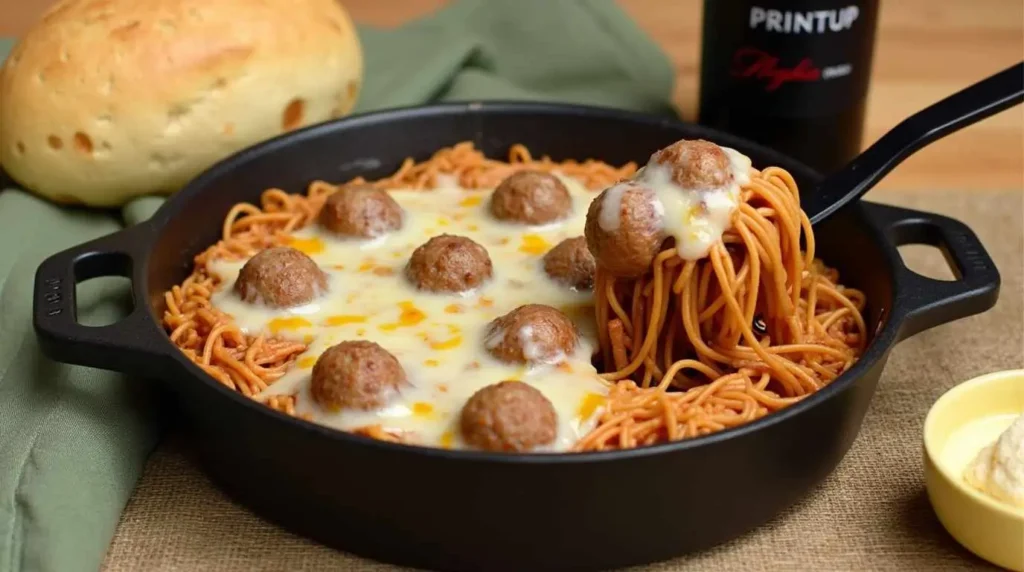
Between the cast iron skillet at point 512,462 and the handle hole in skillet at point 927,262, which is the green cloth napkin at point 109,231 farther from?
the handle hole in skillet at point 927,262

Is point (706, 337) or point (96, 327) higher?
point (96, 327)

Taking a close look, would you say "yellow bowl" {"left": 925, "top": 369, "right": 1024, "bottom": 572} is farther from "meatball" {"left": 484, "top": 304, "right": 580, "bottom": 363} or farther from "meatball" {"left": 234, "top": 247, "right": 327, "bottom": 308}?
"meatball" {"left": 234, "top": 247, "right": 327, "bottom": 308}

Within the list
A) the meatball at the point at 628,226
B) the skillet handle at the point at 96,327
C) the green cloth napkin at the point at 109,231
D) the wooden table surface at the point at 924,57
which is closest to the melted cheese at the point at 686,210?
the meatball at the point at 628,226

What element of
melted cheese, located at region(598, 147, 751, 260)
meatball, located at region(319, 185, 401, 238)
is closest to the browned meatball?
melted cheese, located at region(598, 147, 751, 260)

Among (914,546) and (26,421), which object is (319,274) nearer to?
(26,421)

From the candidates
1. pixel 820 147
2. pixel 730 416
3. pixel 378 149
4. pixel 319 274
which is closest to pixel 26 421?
pixel 319 274

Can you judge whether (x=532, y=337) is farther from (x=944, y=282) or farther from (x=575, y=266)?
(x=944, y=282)

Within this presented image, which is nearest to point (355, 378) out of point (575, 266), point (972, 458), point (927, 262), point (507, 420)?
point (507, 420)
